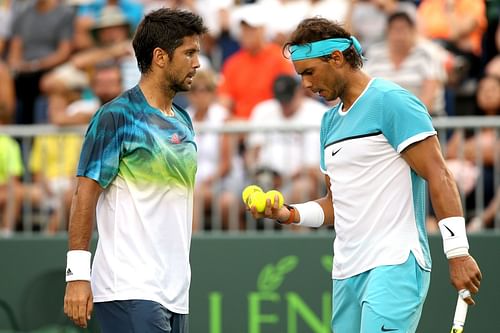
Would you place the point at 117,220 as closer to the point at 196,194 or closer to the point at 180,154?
the point at 180,154

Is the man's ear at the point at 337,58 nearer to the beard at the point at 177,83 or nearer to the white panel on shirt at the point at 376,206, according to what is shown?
the white panel on shirt at the point at 376,206

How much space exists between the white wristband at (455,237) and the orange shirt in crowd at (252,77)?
602 cm

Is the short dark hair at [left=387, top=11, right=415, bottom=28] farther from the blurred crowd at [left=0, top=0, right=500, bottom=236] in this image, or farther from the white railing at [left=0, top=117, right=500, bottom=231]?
the white railing at [left=0, top=117, right=500, bottom=231]

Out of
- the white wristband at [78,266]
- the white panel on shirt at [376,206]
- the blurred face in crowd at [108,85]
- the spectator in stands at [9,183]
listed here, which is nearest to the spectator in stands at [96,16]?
the blurred face in crowd at [108,85]

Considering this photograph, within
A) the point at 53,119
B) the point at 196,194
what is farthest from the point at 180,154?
the point at 53,119

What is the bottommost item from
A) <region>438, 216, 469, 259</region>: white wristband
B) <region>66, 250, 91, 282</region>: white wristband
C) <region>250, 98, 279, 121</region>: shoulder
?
<region>66, 250, 91, 282</region>: white wristband

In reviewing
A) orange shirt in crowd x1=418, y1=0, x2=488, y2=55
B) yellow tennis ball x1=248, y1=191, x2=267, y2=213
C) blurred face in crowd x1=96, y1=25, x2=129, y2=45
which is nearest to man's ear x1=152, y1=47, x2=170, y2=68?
yellow tennis ball x1=248, y1=191, x2=267, y2=213

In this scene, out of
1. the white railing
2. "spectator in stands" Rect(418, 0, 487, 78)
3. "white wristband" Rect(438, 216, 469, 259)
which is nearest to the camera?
"white wristband" Rect(438, 216, 469, 259)

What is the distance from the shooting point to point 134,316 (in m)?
5.88

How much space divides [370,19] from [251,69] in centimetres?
143

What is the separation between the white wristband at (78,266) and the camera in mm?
5859

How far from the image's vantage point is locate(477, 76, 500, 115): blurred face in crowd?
10695mm

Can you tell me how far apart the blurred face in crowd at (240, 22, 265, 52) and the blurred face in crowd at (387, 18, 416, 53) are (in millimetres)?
1732

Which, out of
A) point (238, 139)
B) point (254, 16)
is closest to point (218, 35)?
point (254, 16)
